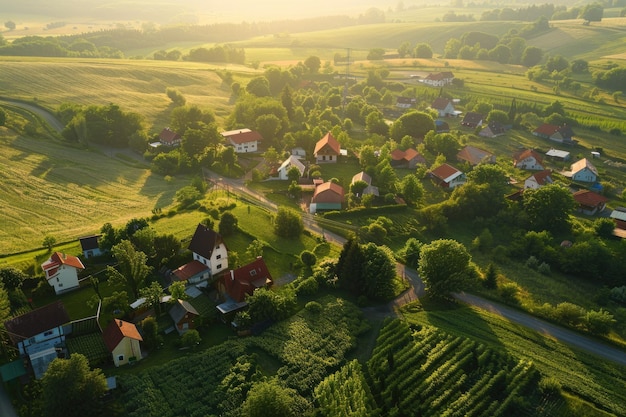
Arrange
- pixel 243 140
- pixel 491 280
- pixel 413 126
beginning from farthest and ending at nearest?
1. pixel 413 126
2. pixel 243 140
3. pixel 491 280

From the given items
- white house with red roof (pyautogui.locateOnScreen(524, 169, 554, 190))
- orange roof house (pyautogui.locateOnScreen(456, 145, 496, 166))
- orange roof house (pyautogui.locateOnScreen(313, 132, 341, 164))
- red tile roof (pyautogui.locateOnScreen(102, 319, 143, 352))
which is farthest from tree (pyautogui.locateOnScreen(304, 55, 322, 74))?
red tile roof (pyautogui.locateOnScreen(102, 319, 143, 352))

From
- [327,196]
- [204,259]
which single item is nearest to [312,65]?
[327,196]

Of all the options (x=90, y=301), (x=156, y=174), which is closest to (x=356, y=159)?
(x=156, y=174)

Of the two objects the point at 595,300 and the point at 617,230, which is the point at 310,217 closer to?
the point at 595,300

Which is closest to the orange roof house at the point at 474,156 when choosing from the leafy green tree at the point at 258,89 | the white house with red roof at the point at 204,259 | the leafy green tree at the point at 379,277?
the leafy green tree at the point at 379,277

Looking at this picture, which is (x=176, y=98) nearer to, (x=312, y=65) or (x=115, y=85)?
(x=115, y=85)
